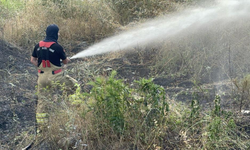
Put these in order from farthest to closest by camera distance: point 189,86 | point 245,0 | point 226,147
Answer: point 245,0 < point 189,86 < point 226,147

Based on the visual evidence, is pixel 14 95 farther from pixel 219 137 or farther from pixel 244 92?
pixel 244 92

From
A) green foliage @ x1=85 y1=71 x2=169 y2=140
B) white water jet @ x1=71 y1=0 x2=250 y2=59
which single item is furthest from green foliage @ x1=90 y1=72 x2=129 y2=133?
white water jet @ x1=71 y1=0 x2=250 y2=59

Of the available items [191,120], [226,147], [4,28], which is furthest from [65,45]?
[226,147]

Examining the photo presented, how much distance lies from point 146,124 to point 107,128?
1.60 ft

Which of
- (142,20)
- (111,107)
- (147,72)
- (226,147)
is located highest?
(142,20)

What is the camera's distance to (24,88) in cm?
643

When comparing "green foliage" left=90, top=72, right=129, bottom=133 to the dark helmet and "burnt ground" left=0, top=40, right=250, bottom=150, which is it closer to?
"burnt ground" left=0, top=40, right=250, bottom=150

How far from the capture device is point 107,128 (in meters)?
3.95

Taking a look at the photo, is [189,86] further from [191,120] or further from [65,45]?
[65,45]

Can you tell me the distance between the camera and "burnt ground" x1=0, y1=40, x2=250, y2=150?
4.80m

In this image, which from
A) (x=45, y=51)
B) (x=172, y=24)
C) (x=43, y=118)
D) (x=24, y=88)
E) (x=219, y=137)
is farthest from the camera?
(x=172, y=24)

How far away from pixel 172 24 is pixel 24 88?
4192 millimetres

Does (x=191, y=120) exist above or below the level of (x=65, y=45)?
below

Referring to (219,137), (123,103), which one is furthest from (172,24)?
(219,137)
